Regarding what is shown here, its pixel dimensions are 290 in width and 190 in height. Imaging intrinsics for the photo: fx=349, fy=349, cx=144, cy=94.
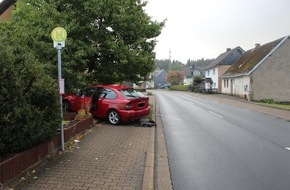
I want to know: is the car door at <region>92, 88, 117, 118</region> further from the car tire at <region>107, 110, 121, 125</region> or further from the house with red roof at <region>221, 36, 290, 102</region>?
the house with red roof at <region>221, 36, 290, 102</region>

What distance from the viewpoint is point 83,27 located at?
15539 mm

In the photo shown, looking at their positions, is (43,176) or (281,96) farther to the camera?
(281,96)

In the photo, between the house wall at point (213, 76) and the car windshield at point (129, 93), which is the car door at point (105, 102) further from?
the house wall at point (213, 76)

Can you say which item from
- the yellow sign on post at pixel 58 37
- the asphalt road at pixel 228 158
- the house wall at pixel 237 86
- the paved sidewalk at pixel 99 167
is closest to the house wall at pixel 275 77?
the house wall at pixel 237 86

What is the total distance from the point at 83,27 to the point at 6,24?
4129mm

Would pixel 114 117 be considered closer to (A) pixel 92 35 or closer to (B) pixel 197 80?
(A) pixel 92 35

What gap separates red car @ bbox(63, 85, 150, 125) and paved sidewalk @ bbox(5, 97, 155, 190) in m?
2.90

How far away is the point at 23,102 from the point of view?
6.27 metres

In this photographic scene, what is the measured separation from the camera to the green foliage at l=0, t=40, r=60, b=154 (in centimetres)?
593

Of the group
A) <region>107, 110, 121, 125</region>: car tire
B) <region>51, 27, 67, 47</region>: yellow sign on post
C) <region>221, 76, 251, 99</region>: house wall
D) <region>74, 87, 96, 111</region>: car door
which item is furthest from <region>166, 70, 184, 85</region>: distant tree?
<region>51, 27, 67, 47</region>: yellow sign on post

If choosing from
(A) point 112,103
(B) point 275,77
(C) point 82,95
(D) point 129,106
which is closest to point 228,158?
(D) point 129,106

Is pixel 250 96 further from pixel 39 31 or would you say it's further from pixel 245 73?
pixel 39 31

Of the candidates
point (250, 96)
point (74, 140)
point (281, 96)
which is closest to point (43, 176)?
point (74, 140)

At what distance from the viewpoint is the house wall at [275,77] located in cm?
3944
